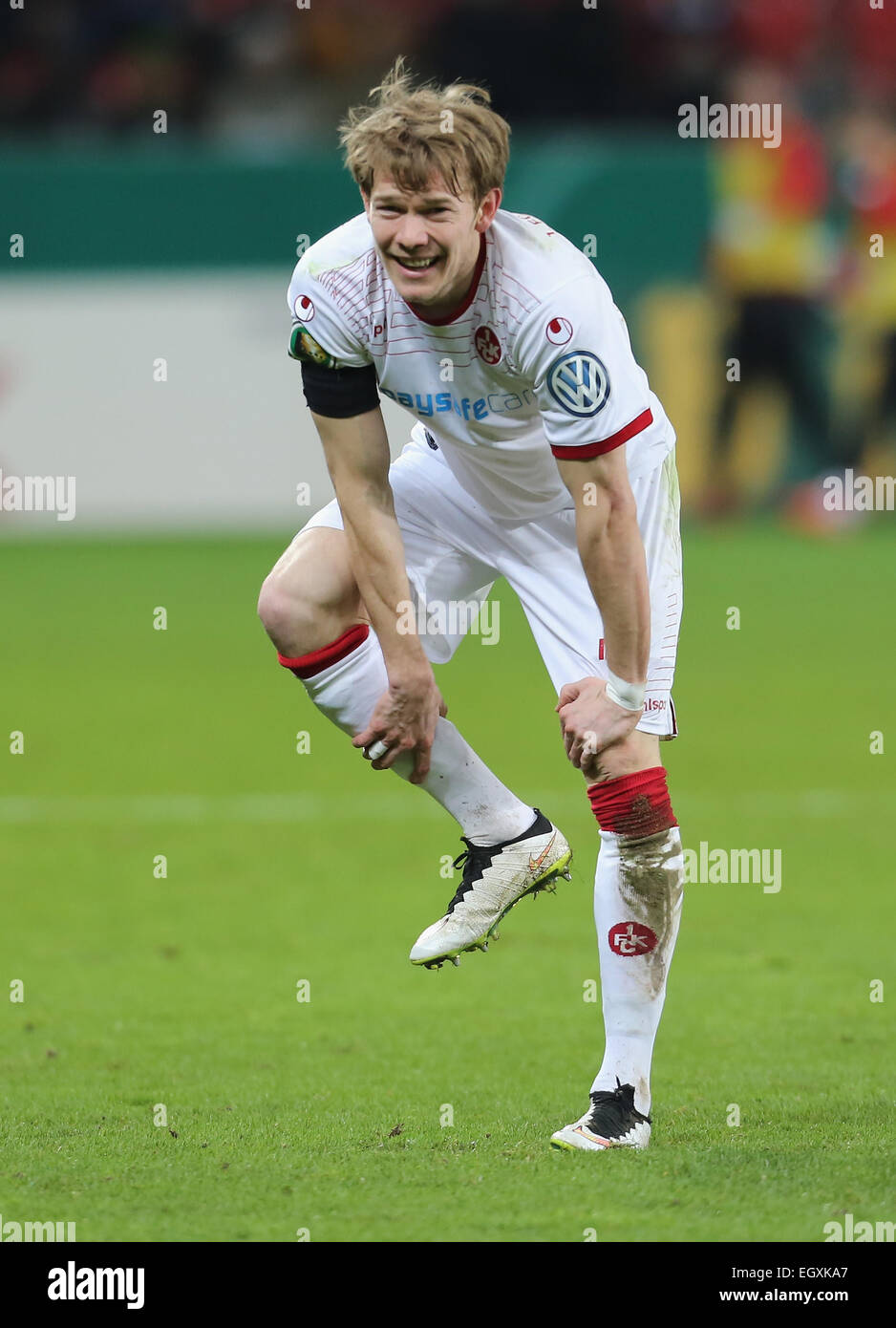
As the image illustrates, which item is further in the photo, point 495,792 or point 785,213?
point 785,213

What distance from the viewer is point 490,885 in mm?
5262

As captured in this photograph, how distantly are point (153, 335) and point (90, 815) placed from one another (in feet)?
39.8

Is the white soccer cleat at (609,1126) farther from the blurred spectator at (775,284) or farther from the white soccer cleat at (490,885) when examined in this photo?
the blurred spectator at (775,284)

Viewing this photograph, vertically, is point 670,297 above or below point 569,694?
above

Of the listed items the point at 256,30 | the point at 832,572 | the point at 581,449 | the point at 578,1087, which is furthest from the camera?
the point at 256,30

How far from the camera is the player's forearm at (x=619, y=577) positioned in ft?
15.0

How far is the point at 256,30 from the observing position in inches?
1023

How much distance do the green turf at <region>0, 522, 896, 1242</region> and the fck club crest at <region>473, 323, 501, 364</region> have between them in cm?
184

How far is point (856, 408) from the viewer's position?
69.6 feet

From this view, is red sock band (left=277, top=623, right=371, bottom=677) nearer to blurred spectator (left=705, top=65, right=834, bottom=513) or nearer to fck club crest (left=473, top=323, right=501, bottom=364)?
fck club crest (left=473, top=323, right=501, bottom=364)

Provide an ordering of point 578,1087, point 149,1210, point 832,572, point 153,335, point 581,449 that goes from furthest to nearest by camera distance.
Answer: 1. point 153,335
2. point 832,572
3. point 578,1087
4. point 581,449
5. point 149,1210

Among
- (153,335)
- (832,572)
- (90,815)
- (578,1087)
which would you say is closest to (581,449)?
(578,1087)
